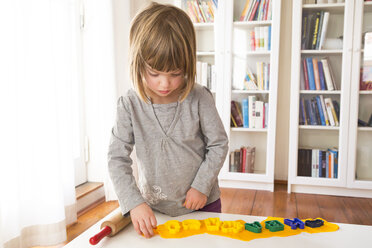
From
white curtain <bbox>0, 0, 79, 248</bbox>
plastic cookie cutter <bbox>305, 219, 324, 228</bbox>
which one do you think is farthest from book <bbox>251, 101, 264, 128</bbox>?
plastic cookie cutter <bbox>305, 219, 324, 228</bbox>

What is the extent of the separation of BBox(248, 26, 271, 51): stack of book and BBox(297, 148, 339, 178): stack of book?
893mm

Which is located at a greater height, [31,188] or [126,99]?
[126,99]

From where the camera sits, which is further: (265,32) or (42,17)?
(265,32)

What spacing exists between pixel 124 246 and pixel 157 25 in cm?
50

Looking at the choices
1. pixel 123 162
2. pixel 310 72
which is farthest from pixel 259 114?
pixel 123 162

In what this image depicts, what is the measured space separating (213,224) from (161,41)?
1.43 ft

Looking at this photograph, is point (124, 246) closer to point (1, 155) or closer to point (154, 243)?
point (154, 243)

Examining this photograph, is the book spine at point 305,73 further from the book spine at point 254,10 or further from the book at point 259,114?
the book spine at point 254,10

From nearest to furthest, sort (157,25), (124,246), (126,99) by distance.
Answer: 1. (124,246)
2. (157,25)
3. (126,99)

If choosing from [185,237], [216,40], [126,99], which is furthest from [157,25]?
[216,40]

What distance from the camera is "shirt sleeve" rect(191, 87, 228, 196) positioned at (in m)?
0.92

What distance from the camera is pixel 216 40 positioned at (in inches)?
113

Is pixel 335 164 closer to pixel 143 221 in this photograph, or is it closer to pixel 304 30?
pixel 304 30

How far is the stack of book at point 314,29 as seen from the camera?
8.80 feet
